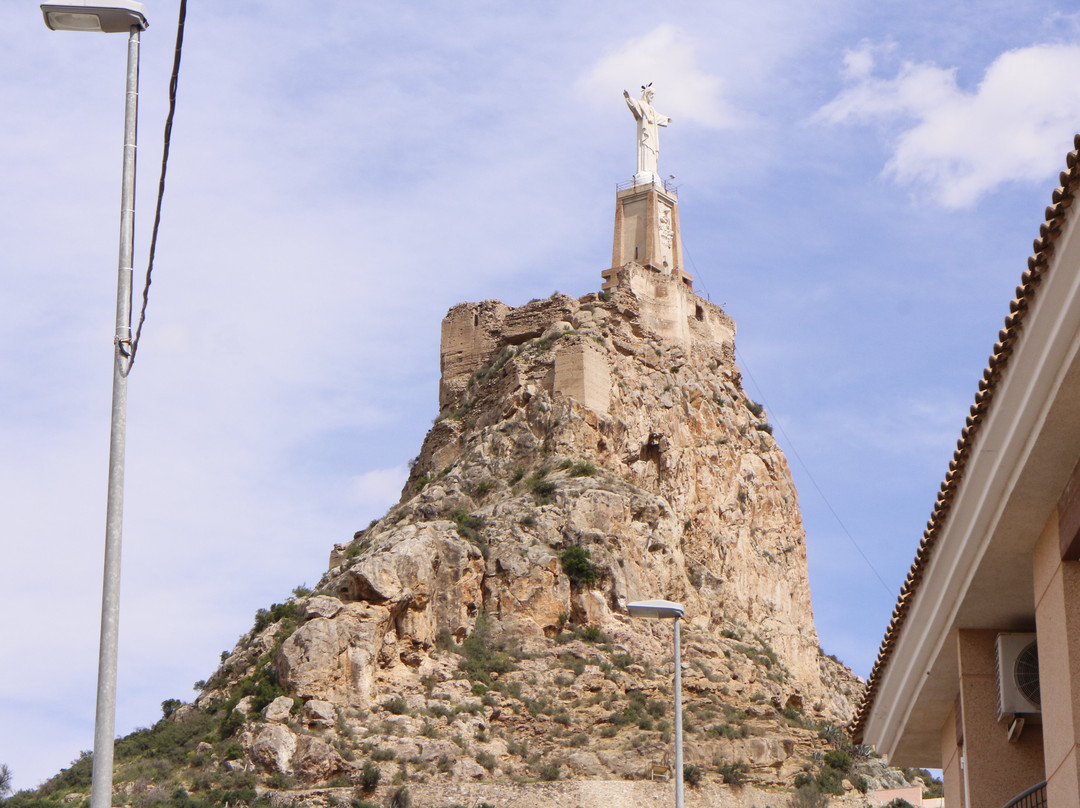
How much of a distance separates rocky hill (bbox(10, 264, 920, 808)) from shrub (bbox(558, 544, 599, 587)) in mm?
71

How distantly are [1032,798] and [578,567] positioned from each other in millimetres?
40775

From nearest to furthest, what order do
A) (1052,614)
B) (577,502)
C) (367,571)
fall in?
(1052,614) < (367,571) < (577,502)

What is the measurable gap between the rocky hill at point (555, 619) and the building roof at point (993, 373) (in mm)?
31943

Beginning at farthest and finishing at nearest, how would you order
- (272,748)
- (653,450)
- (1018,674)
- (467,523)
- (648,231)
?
1. (648,231)
2. (653,450)
3. (467,523)
4. (272,748)
5. (1018,674)

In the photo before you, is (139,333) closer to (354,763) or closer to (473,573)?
(354,763)

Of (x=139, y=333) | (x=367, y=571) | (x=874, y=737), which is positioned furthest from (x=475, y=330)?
(x=139, y=333)

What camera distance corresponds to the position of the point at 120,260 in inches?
524

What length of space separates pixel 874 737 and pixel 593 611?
36108mm

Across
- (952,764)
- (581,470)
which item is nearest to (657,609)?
(952,764)

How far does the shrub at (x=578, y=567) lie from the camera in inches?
2156

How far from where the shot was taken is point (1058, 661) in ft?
42.2

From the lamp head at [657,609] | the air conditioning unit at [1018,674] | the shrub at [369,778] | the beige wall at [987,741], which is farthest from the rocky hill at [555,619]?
the air conditioning unit at [1018,674]

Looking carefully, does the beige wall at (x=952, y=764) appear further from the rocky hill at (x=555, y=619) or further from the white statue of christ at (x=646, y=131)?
the white statue of christ at (x=646, y=131)

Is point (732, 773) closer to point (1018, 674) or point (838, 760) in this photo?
point (838, 760)
